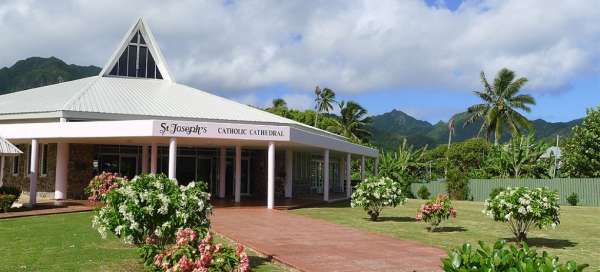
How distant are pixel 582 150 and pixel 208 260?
109ft

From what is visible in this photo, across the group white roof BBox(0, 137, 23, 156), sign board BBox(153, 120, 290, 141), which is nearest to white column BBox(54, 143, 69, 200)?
white roof BBox(0, 137, 23, 156)

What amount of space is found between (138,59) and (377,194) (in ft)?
62.0

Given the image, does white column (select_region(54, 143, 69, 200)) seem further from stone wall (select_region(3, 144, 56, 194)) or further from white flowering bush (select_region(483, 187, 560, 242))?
white flowering bush (select_region(483, 187, 560, 242))

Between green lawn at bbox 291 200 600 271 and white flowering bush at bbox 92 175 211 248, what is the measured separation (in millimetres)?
5934

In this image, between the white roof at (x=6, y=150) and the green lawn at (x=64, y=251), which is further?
the white roof at (x=6, y=150)

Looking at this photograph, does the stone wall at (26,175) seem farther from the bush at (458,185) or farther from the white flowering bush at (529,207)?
the bush at (458,185)

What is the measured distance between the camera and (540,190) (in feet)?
40.1

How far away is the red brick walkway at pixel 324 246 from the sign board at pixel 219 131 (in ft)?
11.8

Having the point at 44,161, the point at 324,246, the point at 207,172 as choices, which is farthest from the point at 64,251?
the point at 207,172

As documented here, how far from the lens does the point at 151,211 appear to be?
817cm

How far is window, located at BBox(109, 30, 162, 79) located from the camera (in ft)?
101

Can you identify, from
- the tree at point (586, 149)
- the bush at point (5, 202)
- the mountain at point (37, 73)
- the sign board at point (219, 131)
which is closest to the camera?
the bush at point (5, 202)

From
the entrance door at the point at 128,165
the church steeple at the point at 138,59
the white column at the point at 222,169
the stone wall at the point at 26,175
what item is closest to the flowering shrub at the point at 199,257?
the stone wall at the point at 26,175

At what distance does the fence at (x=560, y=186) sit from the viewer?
105 ft
